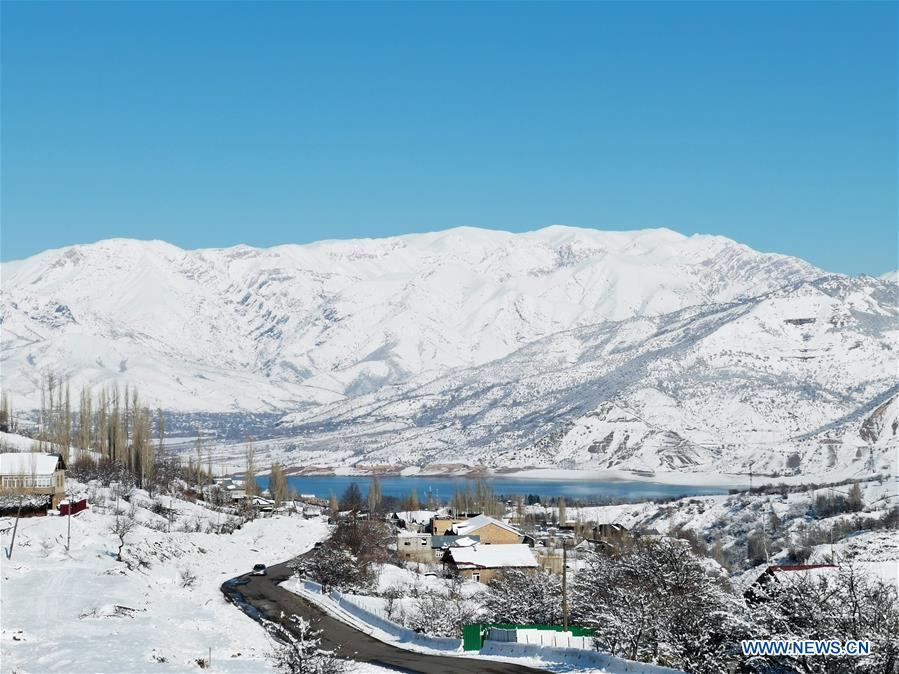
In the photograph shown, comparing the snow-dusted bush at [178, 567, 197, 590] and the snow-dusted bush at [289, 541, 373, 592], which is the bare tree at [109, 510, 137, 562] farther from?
the snow-dusted bush at [289, 541, 373, 592]

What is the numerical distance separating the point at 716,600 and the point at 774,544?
109534 mm

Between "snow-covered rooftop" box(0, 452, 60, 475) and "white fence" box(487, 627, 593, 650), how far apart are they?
181ft

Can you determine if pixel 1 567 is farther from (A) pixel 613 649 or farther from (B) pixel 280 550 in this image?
(B) pixel 280 550

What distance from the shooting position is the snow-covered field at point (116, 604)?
43.6 meters

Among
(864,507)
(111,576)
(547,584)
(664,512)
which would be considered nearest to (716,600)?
(547,584)

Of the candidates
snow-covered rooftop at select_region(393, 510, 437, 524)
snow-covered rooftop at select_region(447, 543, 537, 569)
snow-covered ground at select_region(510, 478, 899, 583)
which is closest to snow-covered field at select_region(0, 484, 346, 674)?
snow-covered rooftop at select_region(447, 543, 537, 569)

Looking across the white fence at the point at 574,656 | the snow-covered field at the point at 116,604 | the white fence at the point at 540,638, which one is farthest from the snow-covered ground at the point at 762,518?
the white fence at the point at 574,656

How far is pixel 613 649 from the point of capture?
42344 mm

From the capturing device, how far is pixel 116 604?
57.2 meters

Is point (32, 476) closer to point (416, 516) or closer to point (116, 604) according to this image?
point (116, 604)

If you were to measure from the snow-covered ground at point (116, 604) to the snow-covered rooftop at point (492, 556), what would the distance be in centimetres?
1764

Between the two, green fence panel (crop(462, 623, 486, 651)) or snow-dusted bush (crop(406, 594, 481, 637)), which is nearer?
green fence panel (crop(462, 623, 486, 651))

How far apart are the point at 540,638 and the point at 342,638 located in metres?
11.0

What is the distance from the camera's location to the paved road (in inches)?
1699
